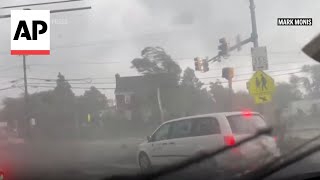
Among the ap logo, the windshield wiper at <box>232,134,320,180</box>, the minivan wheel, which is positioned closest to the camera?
the windshield wiper at <box>232,134,320,180</box>

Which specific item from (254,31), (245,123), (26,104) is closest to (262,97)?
(245,123)

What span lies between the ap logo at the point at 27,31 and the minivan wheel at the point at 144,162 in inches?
80.5

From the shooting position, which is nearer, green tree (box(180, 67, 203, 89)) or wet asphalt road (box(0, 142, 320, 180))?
green tree (box(180, 67, 203, 89))

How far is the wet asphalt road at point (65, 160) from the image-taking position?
6.92 m

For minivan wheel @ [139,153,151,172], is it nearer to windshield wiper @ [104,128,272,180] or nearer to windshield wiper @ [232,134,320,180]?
windshield wiper @ [104,128,272,180]

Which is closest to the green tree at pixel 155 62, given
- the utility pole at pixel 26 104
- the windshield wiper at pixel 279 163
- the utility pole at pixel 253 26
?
the utility pole at pixel 253 26

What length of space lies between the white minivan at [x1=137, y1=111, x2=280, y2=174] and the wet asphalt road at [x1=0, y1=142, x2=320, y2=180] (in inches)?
14.0

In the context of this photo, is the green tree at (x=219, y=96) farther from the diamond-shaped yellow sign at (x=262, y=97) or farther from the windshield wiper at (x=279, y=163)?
the windshield wiper at (x=279, y=163)

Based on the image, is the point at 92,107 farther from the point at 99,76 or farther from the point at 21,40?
the point at 21,40

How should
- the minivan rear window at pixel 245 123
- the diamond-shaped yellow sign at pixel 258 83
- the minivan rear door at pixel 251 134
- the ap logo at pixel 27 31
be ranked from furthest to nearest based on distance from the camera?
1. the diamond-shaped yellow sign at pixel 258 83
2. the minivan rear window at pixel 245 123
3. the minivan rear door at pixel 251 134
4. the ap logo at pixel 27 31

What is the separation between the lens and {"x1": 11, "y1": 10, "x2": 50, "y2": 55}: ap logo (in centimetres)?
565

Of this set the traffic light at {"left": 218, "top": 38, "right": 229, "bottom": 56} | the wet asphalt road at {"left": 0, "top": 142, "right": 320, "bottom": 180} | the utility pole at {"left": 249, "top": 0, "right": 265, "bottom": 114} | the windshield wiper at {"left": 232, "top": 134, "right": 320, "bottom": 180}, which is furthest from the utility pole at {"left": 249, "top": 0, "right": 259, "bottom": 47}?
the wet asphalt road at {"left": 0, "top": 142, "right": 320, "bottom": 180}

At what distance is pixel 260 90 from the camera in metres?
6.54

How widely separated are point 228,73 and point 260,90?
46 cm
